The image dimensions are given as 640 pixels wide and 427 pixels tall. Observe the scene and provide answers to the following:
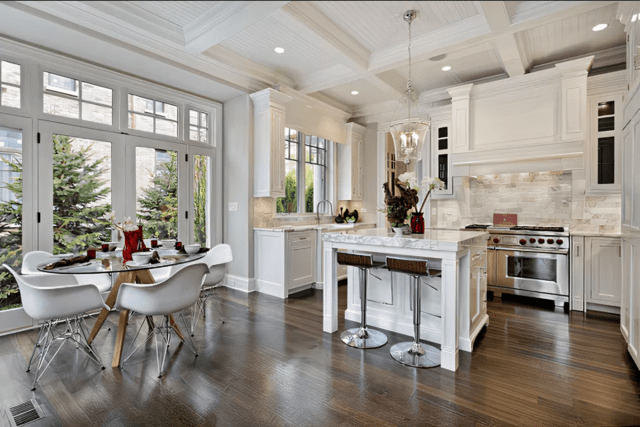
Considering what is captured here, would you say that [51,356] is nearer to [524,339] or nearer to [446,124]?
[524,339]

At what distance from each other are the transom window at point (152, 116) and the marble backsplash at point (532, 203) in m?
4.11

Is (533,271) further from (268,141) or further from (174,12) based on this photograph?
(174,12)

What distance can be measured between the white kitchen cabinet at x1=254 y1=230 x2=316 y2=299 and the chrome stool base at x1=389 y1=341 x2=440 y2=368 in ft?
6.43

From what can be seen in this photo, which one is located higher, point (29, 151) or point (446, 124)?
point (446, 124)

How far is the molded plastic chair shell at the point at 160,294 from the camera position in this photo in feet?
7.74

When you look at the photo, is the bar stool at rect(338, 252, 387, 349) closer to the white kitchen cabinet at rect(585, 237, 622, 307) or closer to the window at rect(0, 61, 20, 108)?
the white kitchen cabinet at rect(585, 237, 622, 307)

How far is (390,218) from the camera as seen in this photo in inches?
114

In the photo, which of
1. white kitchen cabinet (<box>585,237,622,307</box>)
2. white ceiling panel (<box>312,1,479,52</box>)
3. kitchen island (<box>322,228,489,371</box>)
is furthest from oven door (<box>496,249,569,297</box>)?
white ceiling panel (<box>312,1,479,52</box>)

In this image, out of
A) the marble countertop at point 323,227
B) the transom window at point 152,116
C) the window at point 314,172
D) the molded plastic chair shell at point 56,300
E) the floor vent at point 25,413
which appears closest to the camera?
A: the floor vent at point 25,413

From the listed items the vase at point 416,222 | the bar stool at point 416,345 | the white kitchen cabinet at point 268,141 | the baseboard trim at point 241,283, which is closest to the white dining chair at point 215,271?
the baseboard trim at point 241,283

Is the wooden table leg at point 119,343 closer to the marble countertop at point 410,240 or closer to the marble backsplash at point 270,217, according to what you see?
the marble countertop at point 410,240

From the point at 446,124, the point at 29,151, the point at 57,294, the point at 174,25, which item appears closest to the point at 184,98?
the point at 174,25

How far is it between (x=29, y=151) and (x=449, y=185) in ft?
16.9

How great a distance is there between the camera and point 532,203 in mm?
4633
